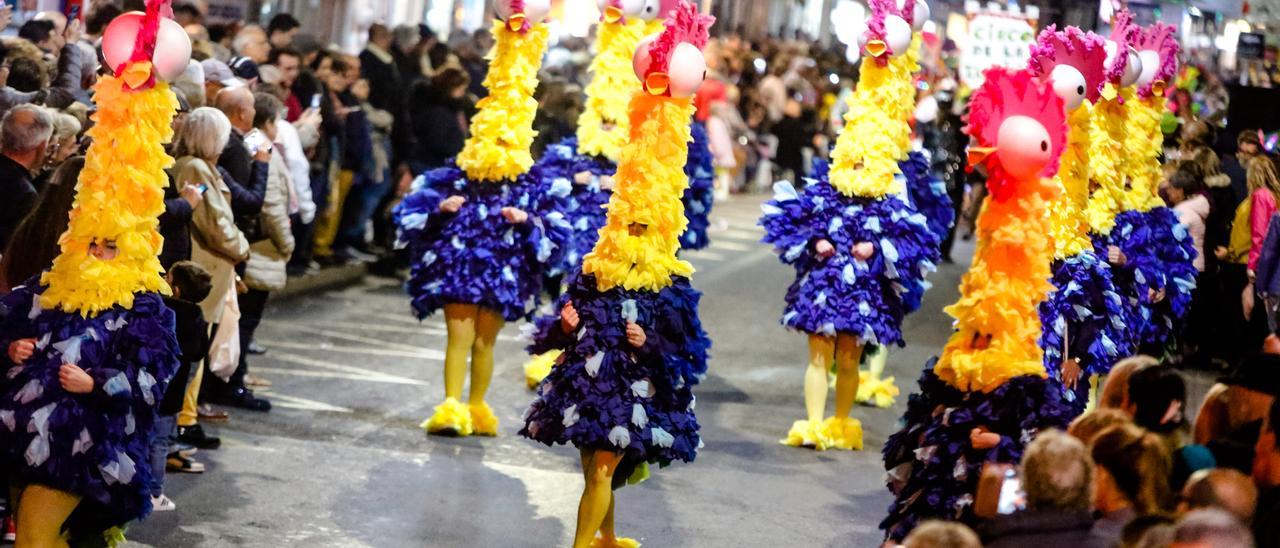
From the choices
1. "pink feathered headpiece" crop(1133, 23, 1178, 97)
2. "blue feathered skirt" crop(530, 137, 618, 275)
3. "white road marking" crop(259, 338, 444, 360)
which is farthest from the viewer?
"white road marking" crop(259, 338, 444, 360)

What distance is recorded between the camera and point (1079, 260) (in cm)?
932

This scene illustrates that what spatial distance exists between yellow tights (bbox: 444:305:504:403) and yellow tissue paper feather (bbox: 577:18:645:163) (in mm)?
1893

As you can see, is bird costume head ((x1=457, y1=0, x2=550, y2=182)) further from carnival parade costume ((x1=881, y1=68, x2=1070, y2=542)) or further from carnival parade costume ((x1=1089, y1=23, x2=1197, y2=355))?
carnival parade costume ((x1=881, y1=68, x2=1070, y2=542))

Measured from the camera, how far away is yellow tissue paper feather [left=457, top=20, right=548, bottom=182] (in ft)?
32.7

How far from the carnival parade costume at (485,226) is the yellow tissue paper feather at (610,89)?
4.88ft

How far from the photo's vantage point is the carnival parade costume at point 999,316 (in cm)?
633

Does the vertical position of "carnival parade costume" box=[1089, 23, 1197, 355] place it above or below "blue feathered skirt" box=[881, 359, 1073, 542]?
above

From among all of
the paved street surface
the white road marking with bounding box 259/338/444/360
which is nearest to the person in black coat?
the paved street surface

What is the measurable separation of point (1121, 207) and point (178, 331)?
5505 mm

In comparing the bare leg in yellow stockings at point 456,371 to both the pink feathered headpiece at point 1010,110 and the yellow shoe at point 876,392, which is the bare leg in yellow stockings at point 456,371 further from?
the pink feathered headpiece at point 1010,110

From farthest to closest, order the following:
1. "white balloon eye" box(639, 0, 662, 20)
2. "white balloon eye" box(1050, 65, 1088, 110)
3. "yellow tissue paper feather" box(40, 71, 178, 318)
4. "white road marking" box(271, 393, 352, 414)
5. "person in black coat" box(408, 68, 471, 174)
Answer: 1. "person in black coat" box(408, 68, 471, 174)
2. "white balloon eye" box(639, 0, 662, 20)
3. "white road marking" box(271, 393, 352, 414)
4. "white balloon eye" box(1050, 65, 1088, 110)
5. "yellow tissue paper feather" box(40, 71, 178, 318)

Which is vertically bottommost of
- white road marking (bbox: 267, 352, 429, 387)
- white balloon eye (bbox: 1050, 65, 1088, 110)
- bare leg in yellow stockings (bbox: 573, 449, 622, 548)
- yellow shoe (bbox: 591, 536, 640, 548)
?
white road marking (bbox: 267, 352, 429, 387)

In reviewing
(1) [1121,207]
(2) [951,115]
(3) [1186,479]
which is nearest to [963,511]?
(3) [1186,479]

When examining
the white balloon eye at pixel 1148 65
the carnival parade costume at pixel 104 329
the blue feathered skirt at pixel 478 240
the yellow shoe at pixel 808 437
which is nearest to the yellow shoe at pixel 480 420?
the blue feathered skirt at pixel 478 240
